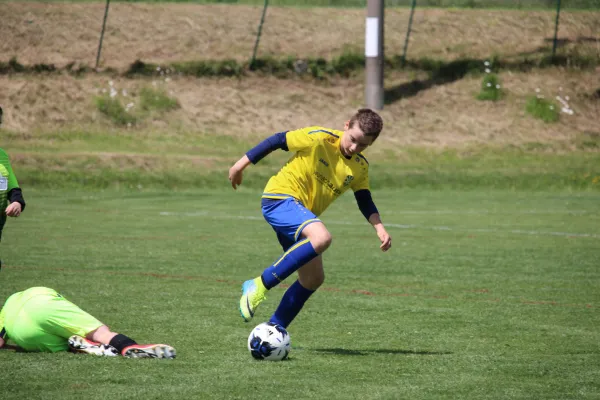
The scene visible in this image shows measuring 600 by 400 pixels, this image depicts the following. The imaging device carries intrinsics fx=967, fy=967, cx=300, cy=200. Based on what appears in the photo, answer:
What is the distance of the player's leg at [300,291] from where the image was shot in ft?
24.3

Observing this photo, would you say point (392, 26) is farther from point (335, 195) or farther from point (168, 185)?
point (335, 195)

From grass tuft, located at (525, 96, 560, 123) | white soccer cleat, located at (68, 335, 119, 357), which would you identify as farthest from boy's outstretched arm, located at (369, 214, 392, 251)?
grass tuft, located at (525, 96, 560, 123)

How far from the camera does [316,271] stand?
7.41 m

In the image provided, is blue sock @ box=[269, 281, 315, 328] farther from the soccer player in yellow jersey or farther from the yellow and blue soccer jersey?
the yellow and blue soccer jersey

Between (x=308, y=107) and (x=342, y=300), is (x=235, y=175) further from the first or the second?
(x=308, y=107)

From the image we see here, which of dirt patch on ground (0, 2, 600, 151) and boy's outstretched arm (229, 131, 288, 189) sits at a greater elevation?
boy's outstretched arm (229, 131, 288, 189)

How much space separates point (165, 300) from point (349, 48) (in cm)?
2556

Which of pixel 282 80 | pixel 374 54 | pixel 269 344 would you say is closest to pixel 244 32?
pixel 282 80

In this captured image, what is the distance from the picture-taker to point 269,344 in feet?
22.4

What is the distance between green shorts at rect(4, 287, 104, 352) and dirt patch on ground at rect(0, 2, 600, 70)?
83.9 ft

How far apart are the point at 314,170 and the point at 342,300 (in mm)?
2709

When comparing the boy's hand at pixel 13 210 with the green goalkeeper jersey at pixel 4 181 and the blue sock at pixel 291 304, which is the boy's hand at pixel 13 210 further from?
the blue sock at pixel 291 304

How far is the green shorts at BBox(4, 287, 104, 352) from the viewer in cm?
698

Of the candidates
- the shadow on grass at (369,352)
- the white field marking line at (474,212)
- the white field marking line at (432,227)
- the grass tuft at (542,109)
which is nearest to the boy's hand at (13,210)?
the shadow on grass at (369,352)
